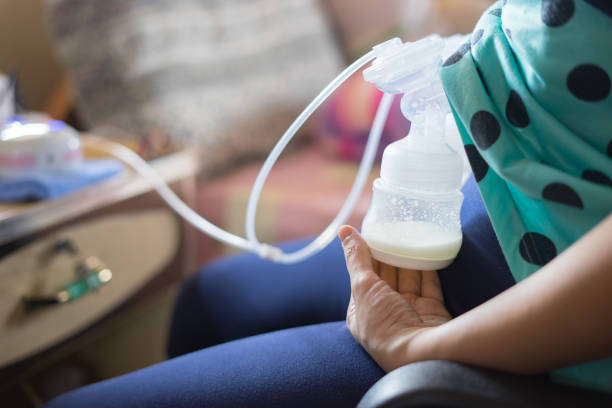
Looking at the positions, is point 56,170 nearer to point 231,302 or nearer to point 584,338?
point 231,302

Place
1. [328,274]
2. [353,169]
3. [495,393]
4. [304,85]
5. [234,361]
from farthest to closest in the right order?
1. [304,85]
2. [353,169]
3. [328,274]
4. [234,361]
5. [495,393]

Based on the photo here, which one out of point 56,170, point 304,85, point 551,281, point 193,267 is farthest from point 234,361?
point 304,85

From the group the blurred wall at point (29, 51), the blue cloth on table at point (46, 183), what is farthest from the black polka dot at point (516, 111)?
the blurred wall at point (29, 51)

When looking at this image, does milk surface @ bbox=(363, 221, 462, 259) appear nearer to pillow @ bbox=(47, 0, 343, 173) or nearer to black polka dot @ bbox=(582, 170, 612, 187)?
black polka dot @ bbox=(582, 170, 612, 187)

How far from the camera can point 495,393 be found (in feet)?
1.17

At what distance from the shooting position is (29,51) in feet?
4.77

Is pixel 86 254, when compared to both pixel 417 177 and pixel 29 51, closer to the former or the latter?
pixel 417 177

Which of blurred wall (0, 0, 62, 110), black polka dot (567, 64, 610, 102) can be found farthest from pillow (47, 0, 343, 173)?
black polka dot (567, 64, 610, 102)

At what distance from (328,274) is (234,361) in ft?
0.78

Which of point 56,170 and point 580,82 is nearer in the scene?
point 580,82

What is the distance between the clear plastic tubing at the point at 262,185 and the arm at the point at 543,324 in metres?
0.27

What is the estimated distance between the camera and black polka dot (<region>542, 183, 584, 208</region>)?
41cm

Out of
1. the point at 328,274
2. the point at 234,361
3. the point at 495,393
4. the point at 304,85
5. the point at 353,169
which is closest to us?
the point at 495,393

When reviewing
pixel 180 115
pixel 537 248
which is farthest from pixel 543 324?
pixel 180 115
